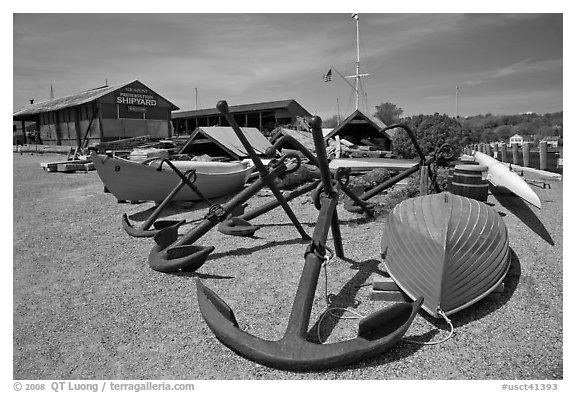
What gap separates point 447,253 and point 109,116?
1026 inches

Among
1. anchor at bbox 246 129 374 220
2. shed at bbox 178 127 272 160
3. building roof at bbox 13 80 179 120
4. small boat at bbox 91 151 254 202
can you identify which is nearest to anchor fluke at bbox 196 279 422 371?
anchor at bbox 246 129 374 220

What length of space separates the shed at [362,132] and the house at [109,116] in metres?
15.4

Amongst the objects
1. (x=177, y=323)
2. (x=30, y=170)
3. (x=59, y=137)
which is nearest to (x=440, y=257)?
(x=177, y=323)

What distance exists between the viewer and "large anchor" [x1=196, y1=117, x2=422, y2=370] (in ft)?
9.39

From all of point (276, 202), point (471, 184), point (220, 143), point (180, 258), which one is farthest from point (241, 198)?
point (220, 143)

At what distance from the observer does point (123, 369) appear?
3076 millimetres

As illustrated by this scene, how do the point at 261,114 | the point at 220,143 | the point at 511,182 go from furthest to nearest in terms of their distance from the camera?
1. the point at 261,114
2. the point at 220,143
3. the point at 511,182

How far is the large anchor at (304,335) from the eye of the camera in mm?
2861

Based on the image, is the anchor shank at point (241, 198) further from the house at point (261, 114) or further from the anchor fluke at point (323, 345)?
the house at point (261, 114)

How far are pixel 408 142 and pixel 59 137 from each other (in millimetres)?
27525

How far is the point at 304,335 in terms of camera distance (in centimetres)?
302

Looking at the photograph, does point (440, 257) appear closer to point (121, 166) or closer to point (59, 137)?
point (121, 166)

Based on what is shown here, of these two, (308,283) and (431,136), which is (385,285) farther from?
(431,136)

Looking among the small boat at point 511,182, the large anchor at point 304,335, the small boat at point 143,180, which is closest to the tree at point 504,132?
the small boat at point 511,182
